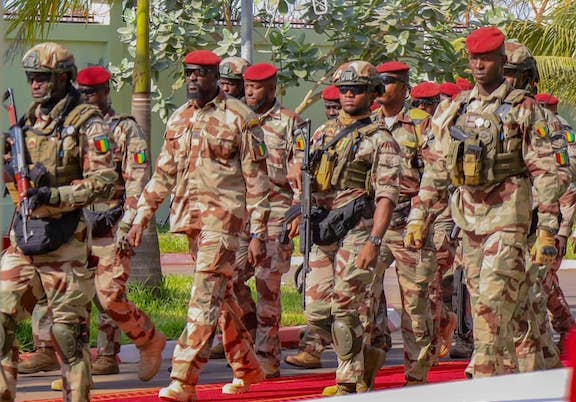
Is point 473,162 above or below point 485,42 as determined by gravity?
below

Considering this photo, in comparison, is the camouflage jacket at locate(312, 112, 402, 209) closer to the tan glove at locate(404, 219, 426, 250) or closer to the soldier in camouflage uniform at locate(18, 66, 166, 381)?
the tan glove at locate(404, 219, 426, 250)

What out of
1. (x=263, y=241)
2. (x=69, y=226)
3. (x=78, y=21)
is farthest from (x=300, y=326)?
(x=78, y=21)

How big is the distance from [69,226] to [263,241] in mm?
1540

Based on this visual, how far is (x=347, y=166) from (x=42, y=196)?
2.35m

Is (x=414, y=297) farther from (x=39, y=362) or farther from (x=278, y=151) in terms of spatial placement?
(x=39, y=362)

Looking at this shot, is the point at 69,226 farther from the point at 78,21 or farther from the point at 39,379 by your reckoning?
the point at 78,21

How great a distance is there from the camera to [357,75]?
951cm

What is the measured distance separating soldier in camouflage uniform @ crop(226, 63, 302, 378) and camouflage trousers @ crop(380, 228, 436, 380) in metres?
0.99

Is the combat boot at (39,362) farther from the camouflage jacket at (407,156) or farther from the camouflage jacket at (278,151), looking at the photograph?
the camouflage jacket at (407,156)

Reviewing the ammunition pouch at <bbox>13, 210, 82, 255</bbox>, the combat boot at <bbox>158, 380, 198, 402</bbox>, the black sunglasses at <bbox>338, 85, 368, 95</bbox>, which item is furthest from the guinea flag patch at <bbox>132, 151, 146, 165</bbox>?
the ammunition pouch at <bbox>13, 210, 82, 255</bbox>

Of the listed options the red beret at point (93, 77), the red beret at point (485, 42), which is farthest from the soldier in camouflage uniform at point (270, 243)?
the red beret at point (485, 42)

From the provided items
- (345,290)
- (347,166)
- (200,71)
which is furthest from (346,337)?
(200,71)

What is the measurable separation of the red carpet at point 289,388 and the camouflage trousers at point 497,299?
1536 mm

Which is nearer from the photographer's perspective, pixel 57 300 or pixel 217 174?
pixel 57 300
